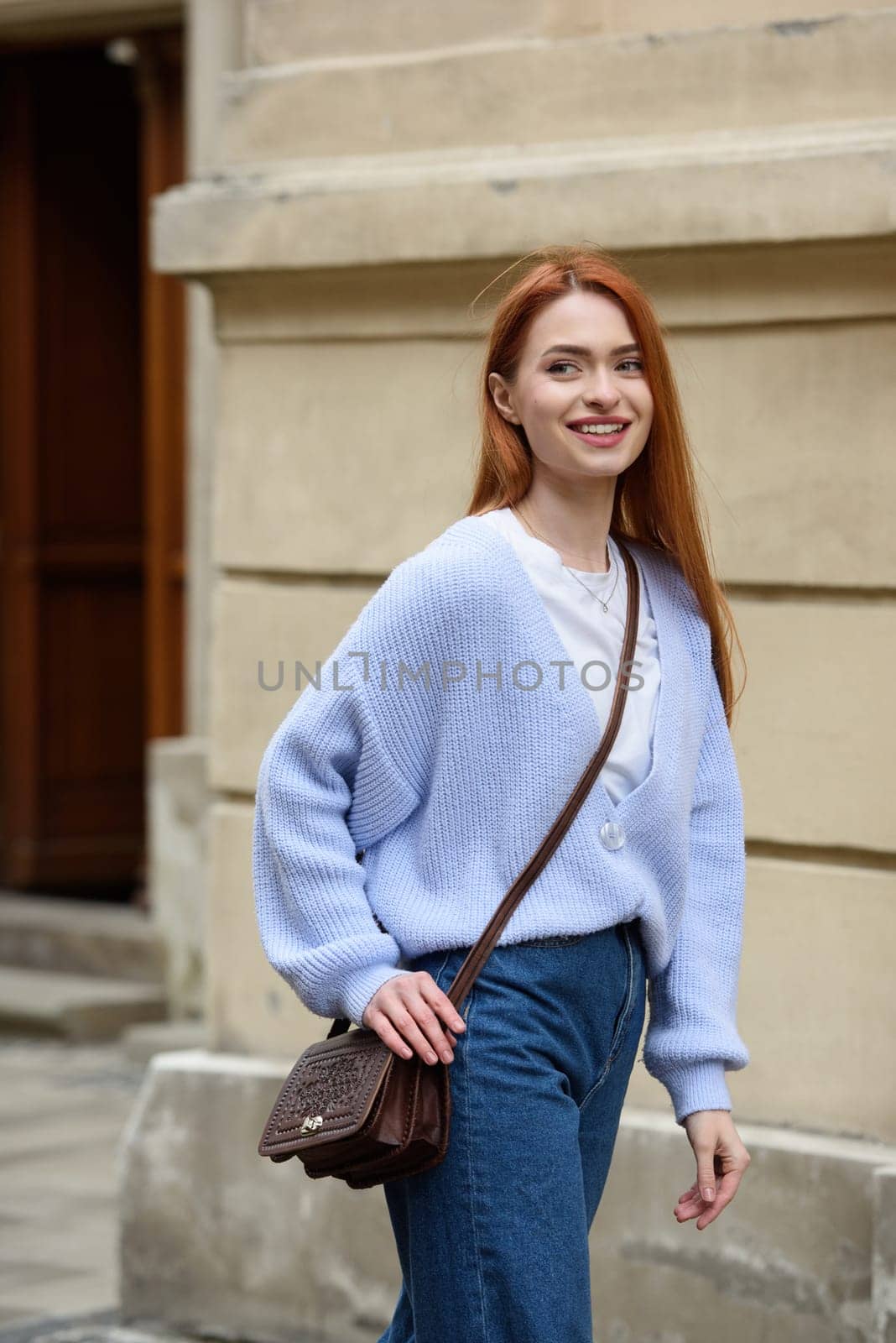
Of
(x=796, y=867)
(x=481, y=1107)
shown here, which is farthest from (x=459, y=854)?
(x=796, y=867)

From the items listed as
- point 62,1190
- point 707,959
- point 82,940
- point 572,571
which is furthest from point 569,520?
point 82,940

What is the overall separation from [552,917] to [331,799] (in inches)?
12.4

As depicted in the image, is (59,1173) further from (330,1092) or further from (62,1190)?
(330,1092)

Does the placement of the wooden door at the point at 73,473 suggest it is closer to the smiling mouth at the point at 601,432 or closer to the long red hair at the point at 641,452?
the long red hair at the point at 641,452

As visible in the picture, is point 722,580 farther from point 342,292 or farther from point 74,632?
point 74,632

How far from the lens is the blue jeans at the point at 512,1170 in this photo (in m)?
2.50

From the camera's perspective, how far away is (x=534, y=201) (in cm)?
419

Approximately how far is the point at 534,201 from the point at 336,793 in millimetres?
1890

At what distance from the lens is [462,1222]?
8.25 feet

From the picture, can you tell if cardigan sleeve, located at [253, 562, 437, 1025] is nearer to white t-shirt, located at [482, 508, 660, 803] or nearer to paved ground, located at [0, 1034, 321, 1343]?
white t-shirt, located at [482, 508, 660, 803]

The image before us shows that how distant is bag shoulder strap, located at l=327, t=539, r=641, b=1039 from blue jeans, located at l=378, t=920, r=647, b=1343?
20 millimetres

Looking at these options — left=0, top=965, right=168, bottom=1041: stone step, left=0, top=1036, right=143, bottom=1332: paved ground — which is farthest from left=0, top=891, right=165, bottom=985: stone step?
left=0, top=1036, right=143, bottom=1332: paved ground

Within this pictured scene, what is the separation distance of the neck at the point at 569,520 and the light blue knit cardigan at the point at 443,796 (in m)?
0.11

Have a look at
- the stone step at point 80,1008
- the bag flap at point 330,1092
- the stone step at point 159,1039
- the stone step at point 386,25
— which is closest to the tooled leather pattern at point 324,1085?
the bag flap at point 330,1092
